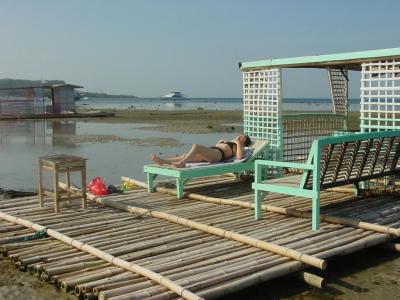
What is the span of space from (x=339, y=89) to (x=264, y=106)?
294cm

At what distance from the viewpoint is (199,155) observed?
8297 mm

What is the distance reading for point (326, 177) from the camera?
19.9 feet

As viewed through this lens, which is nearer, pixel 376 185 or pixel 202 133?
pixel 376 185

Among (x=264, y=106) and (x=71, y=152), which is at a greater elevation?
(x=264, y=106)

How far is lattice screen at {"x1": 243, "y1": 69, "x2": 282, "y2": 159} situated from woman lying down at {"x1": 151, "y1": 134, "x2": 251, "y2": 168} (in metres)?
0.52

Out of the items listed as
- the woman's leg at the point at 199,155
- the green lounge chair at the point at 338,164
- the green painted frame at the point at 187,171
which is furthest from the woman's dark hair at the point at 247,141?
the green lounge chair at the point at 338,164

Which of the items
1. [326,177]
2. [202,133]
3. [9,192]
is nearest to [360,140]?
[326,177]

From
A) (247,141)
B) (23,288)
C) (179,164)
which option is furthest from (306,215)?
(23,288)

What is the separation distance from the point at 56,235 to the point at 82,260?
0.90m

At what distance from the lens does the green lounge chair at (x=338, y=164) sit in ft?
18.6

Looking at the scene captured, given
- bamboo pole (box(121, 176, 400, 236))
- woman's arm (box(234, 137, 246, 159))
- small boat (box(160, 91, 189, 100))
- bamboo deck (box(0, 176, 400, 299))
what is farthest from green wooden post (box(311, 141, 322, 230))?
small boat (box(160, 91, 189, 100))

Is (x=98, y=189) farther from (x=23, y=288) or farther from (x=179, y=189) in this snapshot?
(x=23, y=288)

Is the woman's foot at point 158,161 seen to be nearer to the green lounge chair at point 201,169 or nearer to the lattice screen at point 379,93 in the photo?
the green lounge chair at point 201,169

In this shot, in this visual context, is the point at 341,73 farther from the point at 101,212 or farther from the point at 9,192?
the point at 9,192
